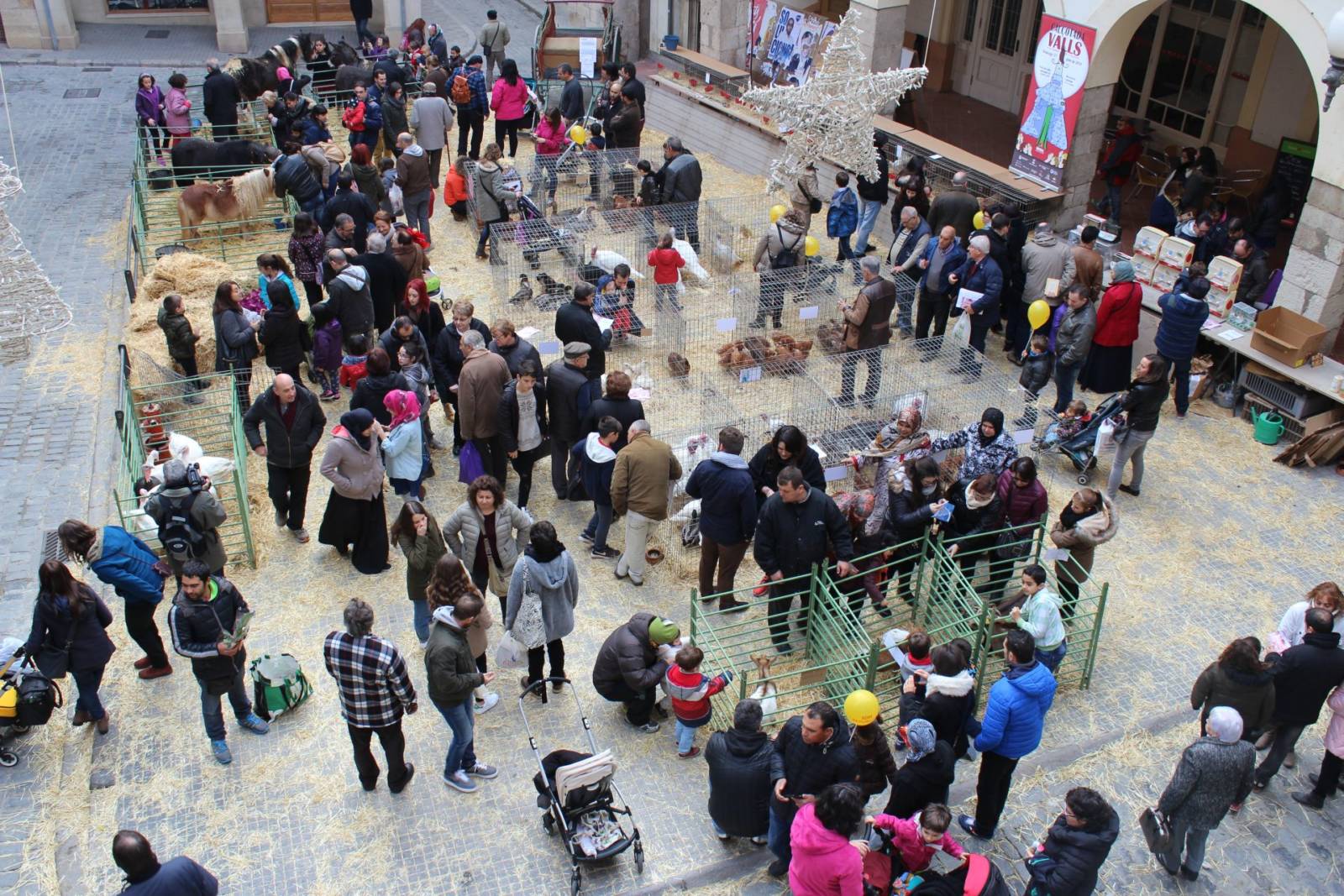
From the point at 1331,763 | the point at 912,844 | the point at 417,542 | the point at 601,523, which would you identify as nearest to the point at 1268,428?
the point at 1331,763

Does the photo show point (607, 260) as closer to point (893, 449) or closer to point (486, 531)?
point (893, 449)

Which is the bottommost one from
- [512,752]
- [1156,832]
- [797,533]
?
[512,752]

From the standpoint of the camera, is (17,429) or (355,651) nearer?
(355,651)

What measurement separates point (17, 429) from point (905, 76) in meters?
11.0

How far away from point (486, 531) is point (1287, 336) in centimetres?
927

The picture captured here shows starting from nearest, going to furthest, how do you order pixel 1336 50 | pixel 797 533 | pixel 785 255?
1. pixel 797 533
2. pixel 1336 50
3. pixel 785 255

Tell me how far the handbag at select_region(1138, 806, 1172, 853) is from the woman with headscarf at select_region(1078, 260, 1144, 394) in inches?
252

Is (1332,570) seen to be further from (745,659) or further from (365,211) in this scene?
(365,211)

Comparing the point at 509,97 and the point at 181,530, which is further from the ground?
the point at 509,97

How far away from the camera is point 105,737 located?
8.77m

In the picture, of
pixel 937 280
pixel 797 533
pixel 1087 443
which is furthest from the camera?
pixel 937 280

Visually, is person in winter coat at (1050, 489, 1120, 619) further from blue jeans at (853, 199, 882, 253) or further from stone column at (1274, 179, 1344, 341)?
blue jeans at (853, 199, 882, 253)

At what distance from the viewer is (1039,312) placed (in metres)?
13.3

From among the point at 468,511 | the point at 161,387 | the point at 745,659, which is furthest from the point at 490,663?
the point at 161,387
